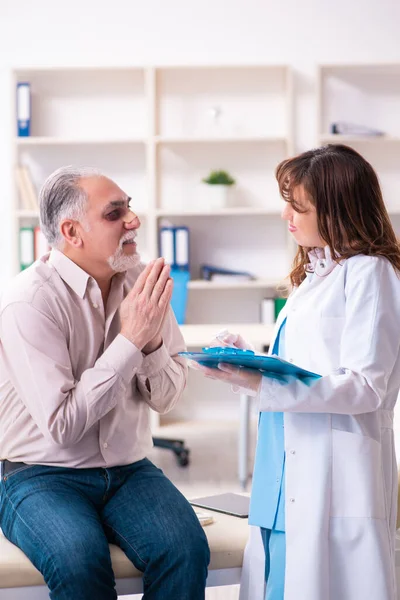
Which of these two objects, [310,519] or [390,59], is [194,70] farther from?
[310,519]

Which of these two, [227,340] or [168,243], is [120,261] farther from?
[168,243]

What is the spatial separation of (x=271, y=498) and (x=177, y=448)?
2.81m

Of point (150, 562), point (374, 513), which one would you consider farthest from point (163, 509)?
point (374, 513)

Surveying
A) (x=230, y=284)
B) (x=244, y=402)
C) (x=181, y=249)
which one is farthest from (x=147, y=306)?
(x=230, y=284)

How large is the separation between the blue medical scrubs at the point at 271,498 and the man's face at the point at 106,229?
17.5 inches

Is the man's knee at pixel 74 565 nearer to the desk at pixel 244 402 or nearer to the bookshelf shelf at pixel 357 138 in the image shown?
the desk at pixel 244 402

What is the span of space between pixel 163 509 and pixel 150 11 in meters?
4.24

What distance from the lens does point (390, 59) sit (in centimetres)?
539

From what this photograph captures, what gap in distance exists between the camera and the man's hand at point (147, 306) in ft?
5.77

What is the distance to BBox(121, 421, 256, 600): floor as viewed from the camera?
3961mm

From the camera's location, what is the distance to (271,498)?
1.62 meters

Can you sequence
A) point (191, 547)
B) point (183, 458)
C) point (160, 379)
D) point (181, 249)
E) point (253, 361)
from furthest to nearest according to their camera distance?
Result: point (181, 249) < point (183, 458) < point (160, 379) < point (191, 547) < point (253, 361)

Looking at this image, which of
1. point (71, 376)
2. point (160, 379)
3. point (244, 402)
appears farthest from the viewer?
point (244, 402)

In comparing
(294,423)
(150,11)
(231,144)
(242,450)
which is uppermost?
(150,11)
